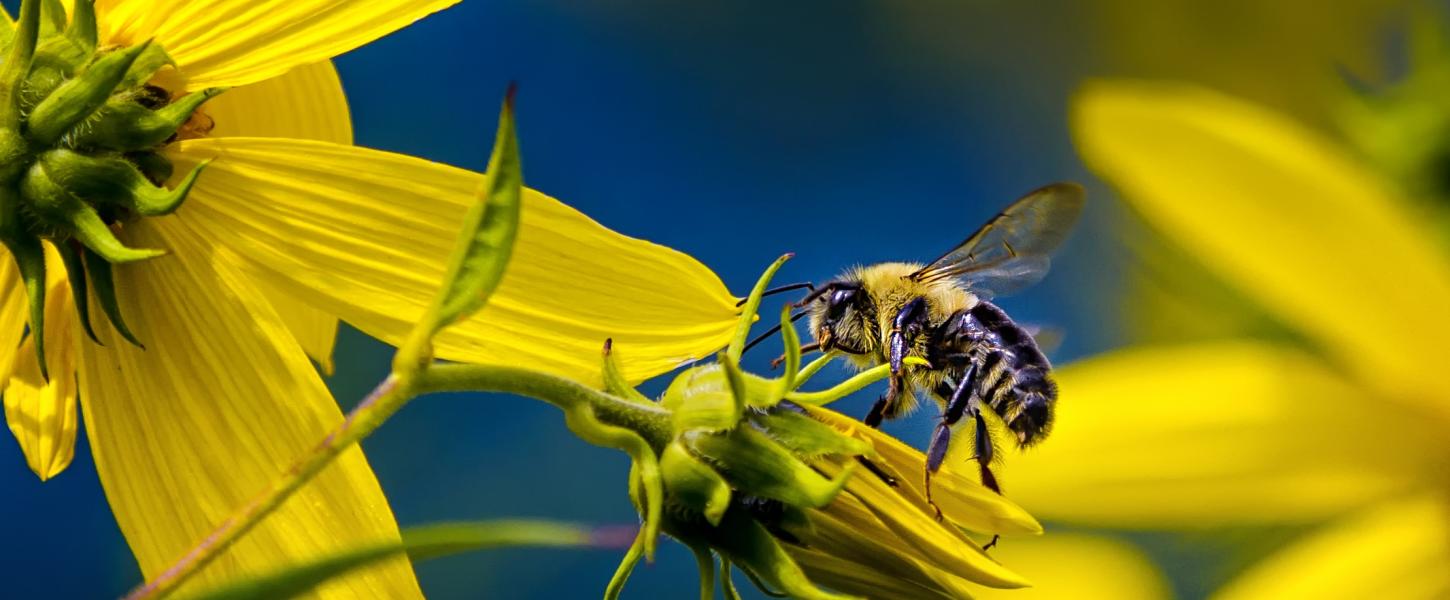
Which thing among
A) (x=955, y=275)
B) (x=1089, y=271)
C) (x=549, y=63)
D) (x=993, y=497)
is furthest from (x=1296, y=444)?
(x=1089, y=271)

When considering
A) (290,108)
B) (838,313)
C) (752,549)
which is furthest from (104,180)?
(838,313)

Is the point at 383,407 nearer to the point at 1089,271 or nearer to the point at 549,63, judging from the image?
the point at 549,63

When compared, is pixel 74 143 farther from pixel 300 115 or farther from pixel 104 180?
pixel 300 115

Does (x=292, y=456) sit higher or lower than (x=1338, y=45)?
lower

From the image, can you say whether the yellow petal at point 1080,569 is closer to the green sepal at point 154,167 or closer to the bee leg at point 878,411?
the bee leg at point 878,411

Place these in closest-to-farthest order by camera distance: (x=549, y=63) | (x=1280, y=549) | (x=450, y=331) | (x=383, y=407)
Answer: (x=383, y=407) < (x=450, y=331) < (x=1280, y=549) < (x=549, y=63)

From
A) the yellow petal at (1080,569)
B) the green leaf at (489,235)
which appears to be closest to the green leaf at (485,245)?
the green leaf at (489,235)
